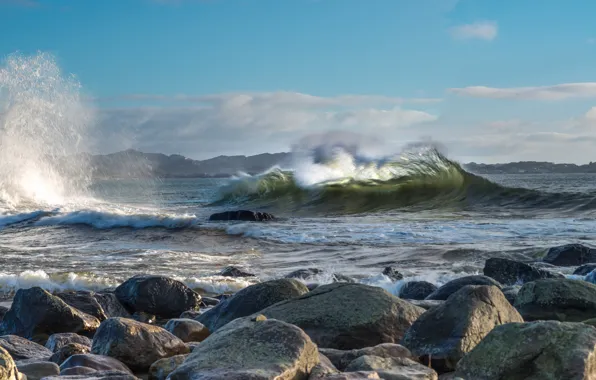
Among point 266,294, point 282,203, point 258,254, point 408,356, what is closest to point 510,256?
point 258,254

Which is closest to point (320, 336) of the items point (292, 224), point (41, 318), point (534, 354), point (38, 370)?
point (534, 354)

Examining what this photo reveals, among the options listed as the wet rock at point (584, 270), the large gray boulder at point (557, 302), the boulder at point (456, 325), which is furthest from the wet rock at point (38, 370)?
the wet rock at point (584, 270)

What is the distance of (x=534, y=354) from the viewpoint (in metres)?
3.45

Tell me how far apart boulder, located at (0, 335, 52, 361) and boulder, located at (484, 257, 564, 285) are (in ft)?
17.8

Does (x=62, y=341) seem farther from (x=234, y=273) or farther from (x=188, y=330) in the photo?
(x=234, y=273)

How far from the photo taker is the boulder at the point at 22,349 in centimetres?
481

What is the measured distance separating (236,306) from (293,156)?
2995 cm

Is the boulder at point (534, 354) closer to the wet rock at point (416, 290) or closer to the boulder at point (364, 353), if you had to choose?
the boulder at point (364, 353)

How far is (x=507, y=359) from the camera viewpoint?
11.4 ft

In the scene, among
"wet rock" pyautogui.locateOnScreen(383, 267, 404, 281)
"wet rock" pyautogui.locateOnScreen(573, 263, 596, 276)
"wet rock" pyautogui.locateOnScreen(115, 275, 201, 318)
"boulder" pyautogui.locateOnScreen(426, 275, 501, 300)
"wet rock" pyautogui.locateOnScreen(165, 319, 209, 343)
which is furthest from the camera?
"wet rock" pyautogui.locateOnScreen(383, 267, 404, 281)

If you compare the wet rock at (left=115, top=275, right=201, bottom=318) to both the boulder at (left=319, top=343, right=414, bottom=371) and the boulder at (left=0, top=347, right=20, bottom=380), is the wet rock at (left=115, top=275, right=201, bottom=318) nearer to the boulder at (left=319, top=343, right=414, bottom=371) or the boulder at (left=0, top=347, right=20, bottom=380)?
the boulder at (left=319, top=343, right=414, bottom=371)

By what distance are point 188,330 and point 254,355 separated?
186cm

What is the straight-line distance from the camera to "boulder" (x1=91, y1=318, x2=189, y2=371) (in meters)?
4.47

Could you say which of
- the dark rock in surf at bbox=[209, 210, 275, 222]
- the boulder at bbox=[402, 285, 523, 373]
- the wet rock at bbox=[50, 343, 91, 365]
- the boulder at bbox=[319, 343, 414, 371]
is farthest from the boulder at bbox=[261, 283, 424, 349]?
the dark rock in surf at bbox=[209, 210, 275, 222]
